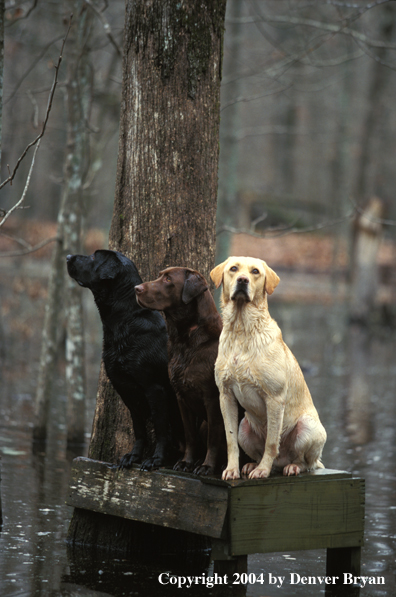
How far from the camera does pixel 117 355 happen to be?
4457 mm

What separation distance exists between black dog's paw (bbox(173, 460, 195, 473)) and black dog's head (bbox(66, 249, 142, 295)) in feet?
3.64

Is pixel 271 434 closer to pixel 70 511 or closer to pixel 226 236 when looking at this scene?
pixel 70 511

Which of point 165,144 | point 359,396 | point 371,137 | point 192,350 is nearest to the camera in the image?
point 192,350

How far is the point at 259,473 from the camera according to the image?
13.2 feet

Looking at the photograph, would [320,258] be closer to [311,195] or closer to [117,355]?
[311,195]

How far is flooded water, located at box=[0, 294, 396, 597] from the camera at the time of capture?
14.5 ft

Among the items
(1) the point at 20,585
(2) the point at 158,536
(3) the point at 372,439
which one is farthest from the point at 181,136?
(3) the point at 372,439

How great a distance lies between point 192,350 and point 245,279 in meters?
0.63

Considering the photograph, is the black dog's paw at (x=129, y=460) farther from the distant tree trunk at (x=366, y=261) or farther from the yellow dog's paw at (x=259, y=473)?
the distant tree trunk at (x=366, y=261)

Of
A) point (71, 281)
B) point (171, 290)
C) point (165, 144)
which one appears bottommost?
point (171, 290)

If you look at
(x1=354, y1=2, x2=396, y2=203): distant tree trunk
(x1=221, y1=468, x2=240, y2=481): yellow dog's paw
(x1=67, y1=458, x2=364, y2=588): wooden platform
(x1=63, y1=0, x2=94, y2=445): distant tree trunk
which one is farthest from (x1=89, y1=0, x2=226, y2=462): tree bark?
(x1=354, y1=2, x2=396, y2=203): distant tree trunk

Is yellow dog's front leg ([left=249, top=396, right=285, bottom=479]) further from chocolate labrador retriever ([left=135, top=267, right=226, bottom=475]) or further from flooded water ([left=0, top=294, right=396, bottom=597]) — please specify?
flooded water ([left=0, top=294, right=396, bottom=597])

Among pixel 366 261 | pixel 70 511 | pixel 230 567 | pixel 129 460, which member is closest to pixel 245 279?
pixel 129 460

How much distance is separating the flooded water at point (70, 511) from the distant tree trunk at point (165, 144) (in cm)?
50
